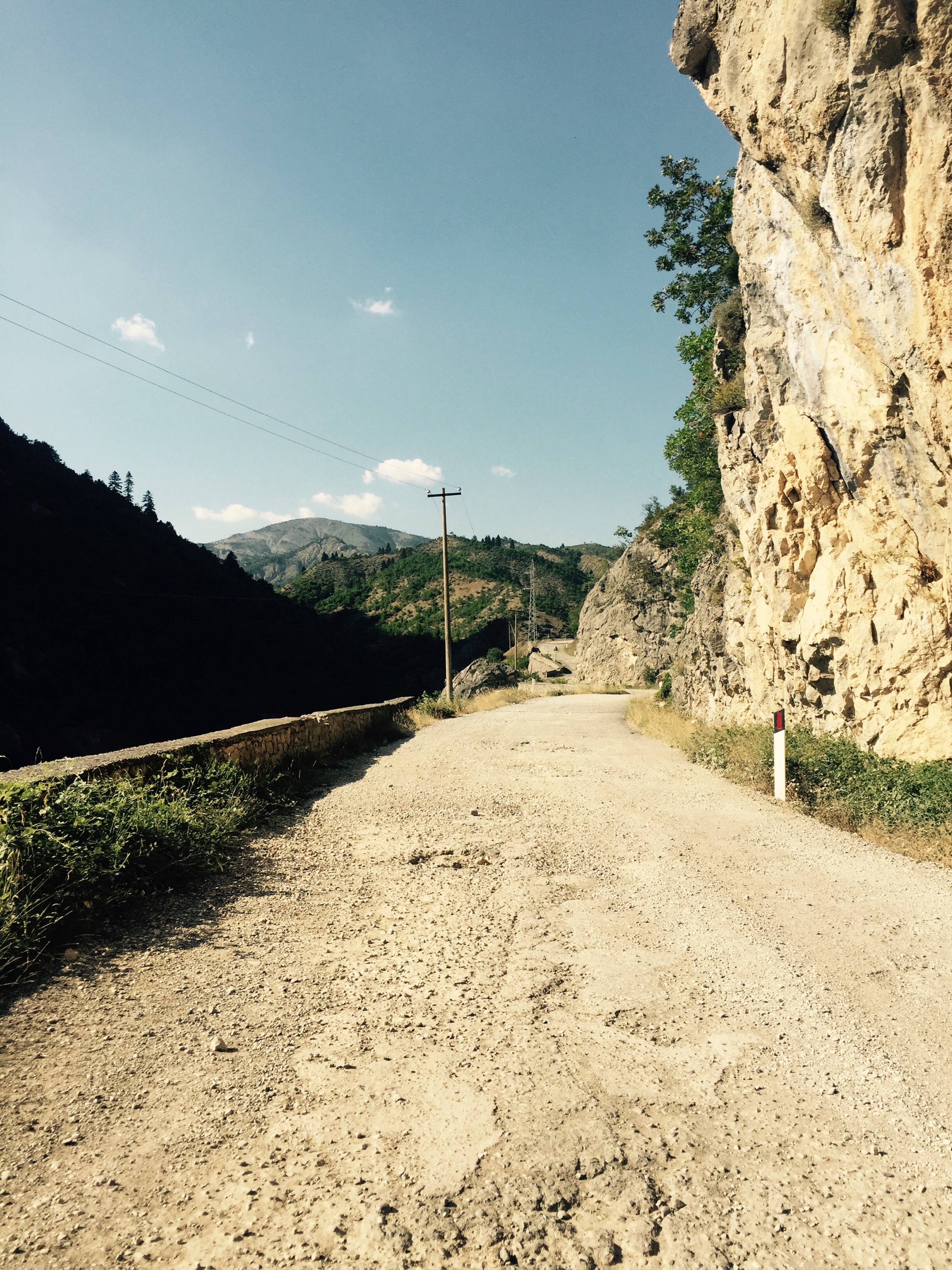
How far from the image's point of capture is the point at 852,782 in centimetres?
772

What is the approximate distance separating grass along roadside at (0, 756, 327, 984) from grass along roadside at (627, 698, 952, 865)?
6.21 meters

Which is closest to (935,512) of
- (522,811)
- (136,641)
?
(522,811)

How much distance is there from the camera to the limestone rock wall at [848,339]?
695cm

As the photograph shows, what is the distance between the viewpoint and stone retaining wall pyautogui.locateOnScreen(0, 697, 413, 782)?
5840 mm

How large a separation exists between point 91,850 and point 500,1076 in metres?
3.25

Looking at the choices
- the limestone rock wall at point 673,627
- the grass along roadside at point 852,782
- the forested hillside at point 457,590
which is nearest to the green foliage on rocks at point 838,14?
the grass along roadside at point 852,782

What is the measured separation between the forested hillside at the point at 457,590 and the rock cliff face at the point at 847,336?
76373mm

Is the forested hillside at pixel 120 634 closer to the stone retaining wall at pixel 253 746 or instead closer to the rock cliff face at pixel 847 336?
the stone retaining wall at pixel 253 746

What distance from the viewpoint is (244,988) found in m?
3.65

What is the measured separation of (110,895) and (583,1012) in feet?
10.3

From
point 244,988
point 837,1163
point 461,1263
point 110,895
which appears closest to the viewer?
point 461,1263

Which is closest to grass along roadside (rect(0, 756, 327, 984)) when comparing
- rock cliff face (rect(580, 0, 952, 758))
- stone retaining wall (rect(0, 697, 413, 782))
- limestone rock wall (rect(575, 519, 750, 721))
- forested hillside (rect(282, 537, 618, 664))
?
stone retaining wall (rect(0, 697, 413, 782))

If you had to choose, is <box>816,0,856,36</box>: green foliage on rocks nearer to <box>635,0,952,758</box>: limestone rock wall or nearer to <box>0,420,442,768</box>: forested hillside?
<box>635,0,952,758</box>: limestone rock wall

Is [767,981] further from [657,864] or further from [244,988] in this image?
[244,988]
